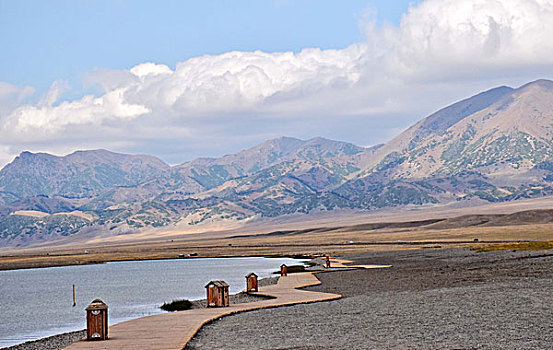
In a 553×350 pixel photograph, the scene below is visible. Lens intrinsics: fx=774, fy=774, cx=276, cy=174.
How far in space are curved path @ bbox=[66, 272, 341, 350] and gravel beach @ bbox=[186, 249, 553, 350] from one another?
0.67 meters

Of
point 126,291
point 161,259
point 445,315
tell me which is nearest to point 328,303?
point 445,315

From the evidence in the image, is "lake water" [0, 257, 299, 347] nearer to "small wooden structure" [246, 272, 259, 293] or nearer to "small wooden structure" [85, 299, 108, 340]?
"small wooden structure" [246, 272, 259, 293]

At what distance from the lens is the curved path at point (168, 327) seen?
24.7 metres

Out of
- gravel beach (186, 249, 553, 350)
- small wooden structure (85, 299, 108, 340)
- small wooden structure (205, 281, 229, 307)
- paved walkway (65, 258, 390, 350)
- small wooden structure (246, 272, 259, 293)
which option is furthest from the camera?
small wooden structure (246, 272, 259, 293)

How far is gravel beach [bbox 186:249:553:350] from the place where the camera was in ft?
77.3

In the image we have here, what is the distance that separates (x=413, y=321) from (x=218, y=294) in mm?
12337

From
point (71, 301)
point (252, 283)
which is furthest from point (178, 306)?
point (71, 301)

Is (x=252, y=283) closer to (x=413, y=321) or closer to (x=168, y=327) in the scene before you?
(x=168, y=327)

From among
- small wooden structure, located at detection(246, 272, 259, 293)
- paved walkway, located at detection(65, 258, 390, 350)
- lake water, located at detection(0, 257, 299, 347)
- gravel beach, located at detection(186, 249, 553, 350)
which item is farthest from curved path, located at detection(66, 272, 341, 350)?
lake water, located at detection(0, 257, 299, 347)

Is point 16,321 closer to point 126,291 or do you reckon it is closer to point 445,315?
point 126,291

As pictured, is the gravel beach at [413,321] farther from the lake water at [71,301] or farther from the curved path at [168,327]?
the lake water at [71,301]

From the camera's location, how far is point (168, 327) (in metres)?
28.9

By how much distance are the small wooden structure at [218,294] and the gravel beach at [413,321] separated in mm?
3319

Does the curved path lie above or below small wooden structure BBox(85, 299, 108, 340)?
below
